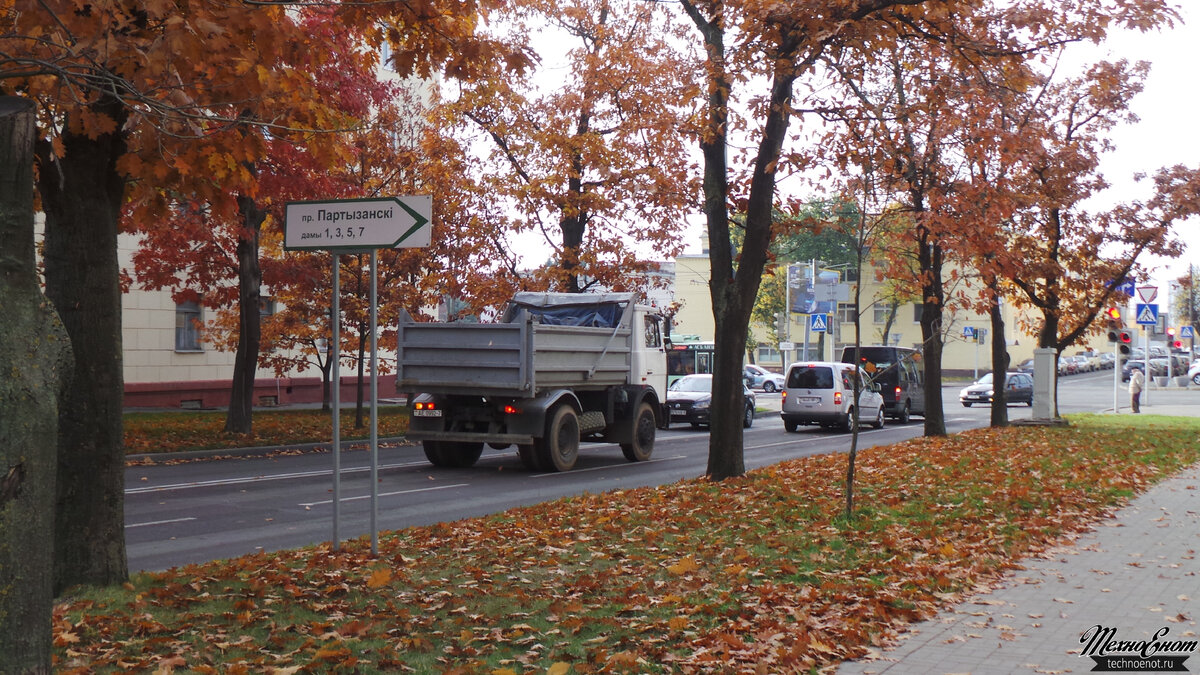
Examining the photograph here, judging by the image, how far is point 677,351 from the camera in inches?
1815

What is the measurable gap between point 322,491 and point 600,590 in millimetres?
7915

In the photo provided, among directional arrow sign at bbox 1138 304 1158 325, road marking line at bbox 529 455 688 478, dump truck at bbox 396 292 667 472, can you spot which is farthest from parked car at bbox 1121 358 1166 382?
dump truck at bbox 396 292 667 472

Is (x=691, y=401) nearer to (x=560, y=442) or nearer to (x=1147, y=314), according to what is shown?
(x=560, y=442)

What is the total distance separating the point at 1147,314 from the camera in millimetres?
31391

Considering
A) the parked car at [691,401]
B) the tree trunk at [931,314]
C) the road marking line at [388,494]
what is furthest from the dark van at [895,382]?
the road marking line at [388,494]

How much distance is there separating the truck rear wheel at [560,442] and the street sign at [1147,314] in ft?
68.8

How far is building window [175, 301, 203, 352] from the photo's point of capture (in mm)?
31594

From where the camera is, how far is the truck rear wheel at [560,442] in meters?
17.0

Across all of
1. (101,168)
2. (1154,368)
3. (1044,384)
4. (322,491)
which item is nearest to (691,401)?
(1044,384)

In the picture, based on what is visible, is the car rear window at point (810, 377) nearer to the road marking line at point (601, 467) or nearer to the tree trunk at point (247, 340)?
the road marking line at point (601, 467)

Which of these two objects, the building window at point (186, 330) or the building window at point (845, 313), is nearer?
the building window at point (186, 330)

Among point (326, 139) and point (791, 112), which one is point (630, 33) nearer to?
point (791, 112)

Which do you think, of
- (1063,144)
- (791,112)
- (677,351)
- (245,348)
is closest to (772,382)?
(677,351)

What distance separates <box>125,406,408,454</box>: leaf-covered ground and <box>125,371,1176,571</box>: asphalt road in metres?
1.20
